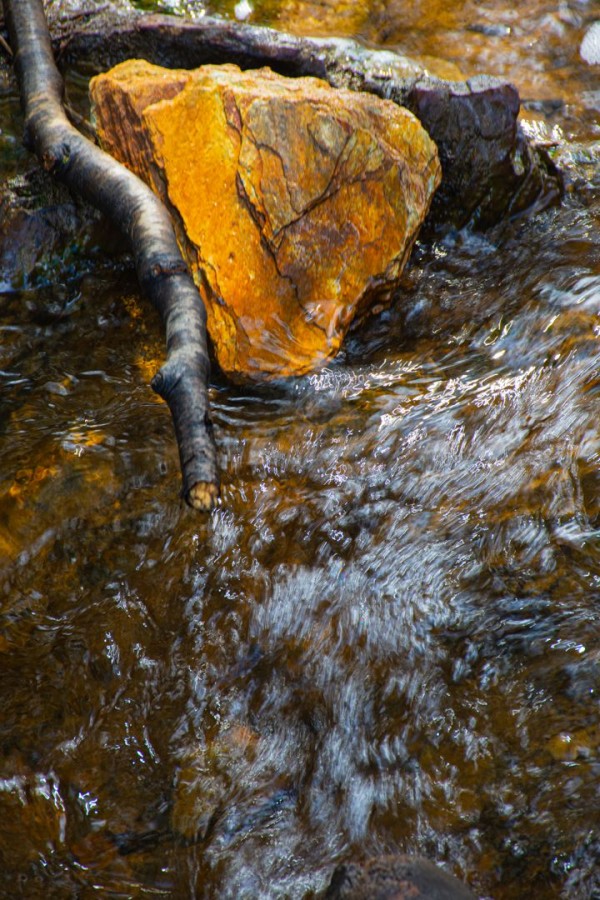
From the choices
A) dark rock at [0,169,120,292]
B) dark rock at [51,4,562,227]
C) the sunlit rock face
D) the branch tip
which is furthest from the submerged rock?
dark rock at [51,4,562,227]

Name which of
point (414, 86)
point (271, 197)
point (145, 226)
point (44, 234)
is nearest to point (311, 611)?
point (145, 226)

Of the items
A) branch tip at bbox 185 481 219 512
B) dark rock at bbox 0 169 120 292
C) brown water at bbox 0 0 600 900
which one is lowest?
brown water at bbox 0 0 600 900

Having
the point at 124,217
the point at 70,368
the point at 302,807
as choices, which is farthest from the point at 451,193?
the point at 302,807

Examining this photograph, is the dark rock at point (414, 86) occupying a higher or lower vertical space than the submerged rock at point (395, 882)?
higher

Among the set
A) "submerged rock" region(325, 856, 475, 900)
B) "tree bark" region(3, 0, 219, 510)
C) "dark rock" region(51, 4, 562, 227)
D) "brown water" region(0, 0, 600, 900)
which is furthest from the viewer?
"dark rock" region(51, 4, 562, 227)

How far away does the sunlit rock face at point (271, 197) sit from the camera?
396 centimetres

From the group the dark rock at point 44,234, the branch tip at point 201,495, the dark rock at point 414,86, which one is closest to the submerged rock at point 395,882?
the branch tip at point 201,495

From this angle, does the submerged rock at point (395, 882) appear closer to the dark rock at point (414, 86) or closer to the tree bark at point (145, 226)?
the tree bark at point (145, 226)

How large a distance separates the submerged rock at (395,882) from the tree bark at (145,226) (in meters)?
1.25

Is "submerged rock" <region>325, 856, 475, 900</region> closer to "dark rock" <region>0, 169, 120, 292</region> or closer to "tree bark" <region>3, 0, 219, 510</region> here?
"tree bark" <region>3, 0, 219, 510</region>

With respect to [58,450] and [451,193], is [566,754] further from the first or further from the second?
[451,193]

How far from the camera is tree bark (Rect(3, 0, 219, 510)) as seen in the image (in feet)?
9.07

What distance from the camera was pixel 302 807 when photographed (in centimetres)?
250

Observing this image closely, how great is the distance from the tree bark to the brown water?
1.95 feet
